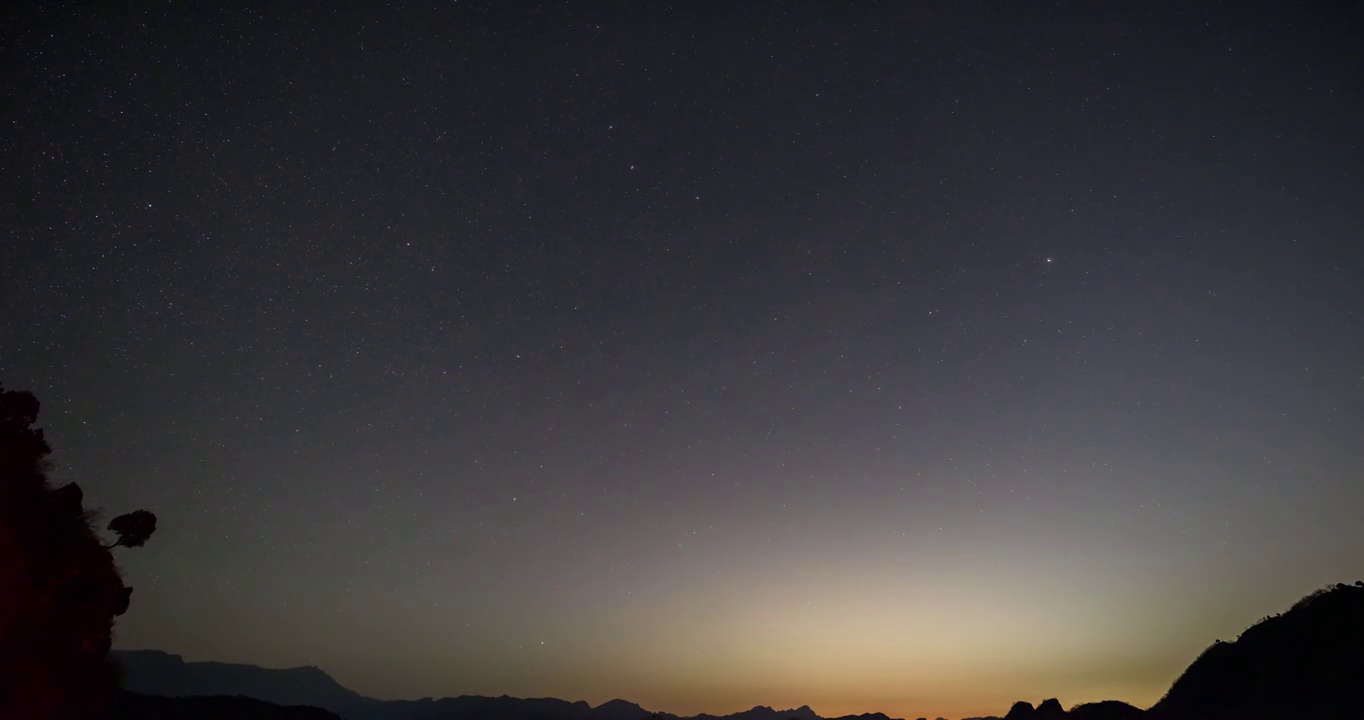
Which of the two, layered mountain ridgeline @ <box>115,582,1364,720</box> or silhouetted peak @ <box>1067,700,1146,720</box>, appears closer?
layered mountain ridgeline @ <box>115,582,1364,720</box>

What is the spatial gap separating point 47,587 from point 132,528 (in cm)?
414

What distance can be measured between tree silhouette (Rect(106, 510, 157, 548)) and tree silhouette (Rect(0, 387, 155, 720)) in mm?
48

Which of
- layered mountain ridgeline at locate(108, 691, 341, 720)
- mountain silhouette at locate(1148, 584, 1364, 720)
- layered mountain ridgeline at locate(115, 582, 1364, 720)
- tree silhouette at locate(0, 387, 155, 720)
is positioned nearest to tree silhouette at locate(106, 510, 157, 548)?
tree silhouette at locate(0, 387, 155, 720)

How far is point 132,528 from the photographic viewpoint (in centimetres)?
3112

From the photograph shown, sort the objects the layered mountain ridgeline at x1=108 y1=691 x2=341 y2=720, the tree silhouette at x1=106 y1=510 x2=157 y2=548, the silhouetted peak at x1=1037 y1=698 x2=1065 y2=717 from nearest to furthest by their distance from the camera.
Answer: the tree silhouette at x1=106 y1=510 x2=157 y2=548 → the silhouetted peak at x1=1037 y1=698 x2=1065 y2=717 → the layered mountain ridgeline at x1=108 y1=691 x2=341 y2=720

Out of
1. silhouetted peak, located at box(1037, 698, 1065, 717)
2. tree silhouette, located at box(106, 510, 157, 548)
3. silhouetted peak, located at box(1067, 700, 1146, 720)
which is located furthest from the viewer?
silhouetted peak, located at box(1037, 698, 1065, 717)

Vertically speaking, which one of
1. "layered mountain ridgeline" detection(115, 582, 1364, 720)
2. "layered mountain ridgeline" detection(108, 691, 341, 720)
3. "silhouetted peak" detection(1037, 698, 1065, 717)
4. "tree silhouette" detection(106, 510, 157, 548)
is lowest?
"layered mountain ridgeline" detection(108, 691, 341, 720)

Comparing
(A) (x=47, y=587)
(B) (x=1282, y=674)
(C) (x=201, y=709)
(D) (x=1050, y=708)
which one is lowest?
(C) (x=201, y=709)

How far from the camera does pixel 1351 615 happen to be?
3994cm

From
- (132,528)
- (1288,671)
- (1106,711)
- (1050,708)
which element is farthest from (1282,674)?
(132,528)

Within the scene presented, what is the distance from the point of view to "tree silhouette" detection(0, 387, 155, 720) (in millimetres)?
24953

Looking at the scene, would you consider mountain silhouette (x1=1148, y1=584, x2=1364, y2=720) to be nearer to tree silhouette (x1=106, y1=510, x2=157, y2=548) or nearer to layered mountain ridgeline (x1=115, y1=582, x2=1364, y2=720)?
layered mountain ridgeline (x1=115, y1=582, x2=1364, y2=720)

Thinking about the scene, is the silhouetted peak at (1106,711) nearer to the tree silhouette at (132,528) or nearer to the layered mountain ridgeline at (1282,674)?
the layered mountain ridgeline at (1282,674)

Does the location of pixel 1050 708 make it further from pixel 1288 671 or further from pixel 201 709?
pixel 201 709
